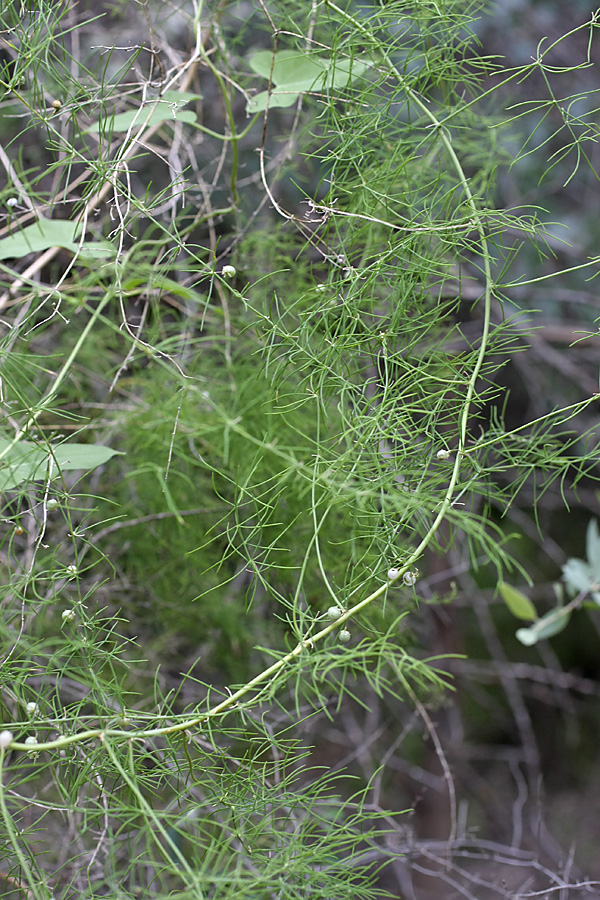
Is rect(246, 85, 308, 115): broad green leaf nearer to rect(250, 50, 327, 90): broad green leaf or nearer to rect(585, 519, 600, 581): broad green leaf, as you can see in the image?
rect(250, 50, 327, 90): broad green leaf

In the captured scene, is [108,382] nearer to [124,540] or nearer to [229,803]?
[124,540]

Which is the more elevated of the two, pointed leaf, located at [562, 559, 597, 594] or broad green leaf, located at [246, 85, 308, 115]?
broad green leaf, located at [246, 85, 308, 115]

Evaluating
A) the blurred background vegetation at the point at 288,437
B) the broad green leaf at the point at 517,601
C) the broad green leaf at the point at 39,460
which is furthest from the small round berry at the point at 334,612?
the broad green leaf at the point at 517,601

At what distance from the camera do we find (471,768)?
1.59 meters

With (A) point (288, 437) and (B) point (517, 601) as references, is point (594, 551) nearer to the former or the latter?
(B) point (517, 601)

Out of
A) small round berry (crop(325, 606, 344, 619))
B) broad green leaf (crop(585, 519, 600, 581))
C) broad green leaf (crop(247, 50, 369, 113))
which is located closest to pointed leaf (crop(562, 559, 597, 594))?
broad green leaf (crop(585, 519, 600, 581))

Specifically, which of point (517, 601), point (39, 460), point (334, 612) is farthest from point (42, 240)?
point (517, 601)

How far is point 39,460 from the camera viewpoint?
1.68 ft

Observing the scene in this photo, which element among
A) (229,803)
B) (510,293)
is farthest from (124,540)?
(510,293)

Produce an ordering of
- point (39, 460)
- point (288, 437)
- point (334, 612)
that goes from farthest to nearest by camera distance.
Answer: point (288, 437), point (39, 460), point (334, 612)

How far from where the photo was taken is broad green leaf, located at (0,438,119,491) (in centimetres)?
47

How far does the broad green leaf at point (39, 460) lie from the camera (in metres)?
0.47

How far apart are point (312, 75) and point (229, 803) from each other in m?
0.54

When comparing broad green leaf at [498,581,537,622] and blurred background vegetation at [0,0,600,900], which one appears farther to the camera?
broad green leaf at [498,581,537,622]
